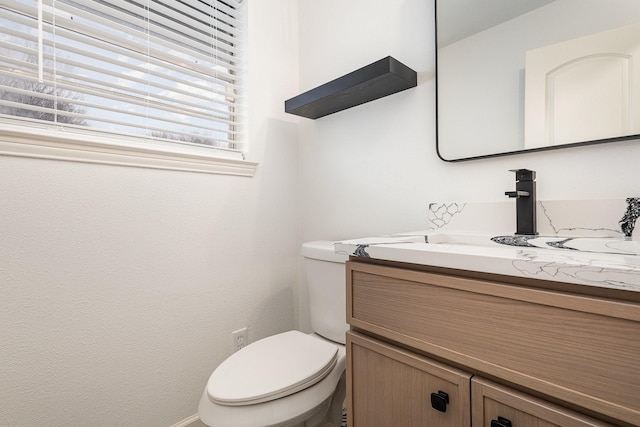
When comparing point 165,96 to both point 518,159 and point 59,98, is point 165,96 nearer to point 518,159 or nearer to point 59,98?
point 59,98

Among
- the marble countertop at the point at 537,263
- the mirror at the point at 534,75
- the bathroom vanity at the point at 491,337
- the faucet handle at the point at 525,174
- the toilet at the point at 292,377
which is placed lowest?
the toilet at the point at 292,377

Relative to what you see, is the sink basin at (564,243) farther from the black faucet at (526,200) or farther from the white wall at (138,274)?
the white wall at (138,274)

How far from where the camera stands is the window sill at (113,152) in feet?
3.14

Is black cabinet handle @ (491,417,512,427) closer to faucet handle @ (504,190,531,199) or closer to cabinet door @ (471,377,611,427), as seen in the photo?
cabinet door @ (471,377,611,427)

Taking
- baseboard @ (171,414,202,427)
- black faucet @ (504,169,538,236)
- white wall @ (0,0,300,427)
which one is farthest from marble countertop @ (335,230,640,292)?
baseboard @ (171,414,202,427)

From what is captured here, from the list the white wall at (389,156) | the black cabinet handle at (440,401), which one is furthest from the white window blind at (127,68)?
the black cabinet handle at (440,401)

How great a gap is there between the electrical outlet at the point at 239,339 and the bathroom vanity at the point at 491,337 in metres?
0.78

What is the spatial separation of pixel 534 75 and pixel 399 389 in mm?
983

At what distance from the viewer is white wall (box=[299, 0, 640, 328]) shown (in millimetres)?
916

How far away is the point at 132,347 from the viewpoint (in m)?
1.16

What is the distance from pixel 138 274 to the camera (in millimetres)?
1182

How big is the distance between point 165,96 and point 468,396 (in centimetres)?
143

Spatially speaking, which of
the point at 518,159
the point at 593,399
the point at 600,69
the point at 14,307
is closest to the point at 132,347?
the point at 14,307

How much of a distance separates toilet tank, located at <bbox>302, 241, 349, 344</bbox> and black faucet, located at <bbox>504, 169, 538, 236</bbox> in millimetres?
577
